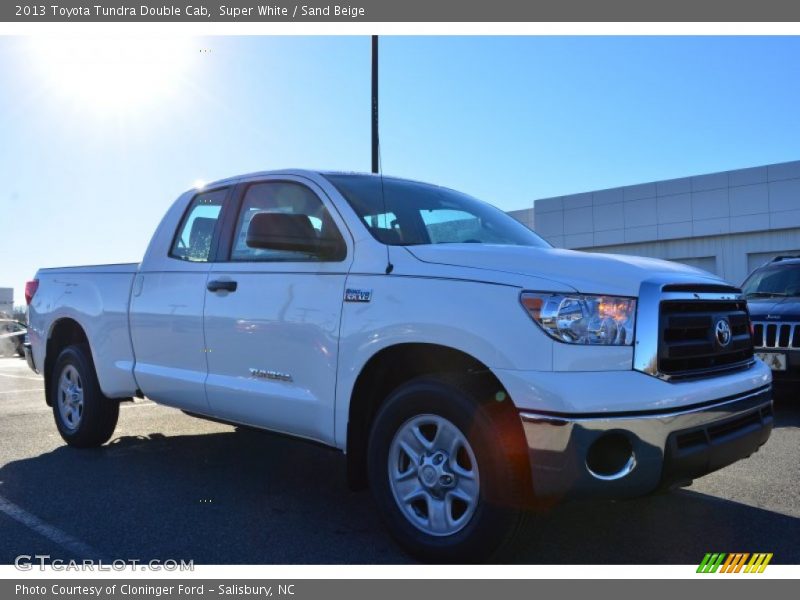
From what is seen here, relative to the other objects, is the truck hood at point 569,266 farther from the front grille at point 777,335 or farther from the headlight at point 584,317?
the front grille at point 777,335

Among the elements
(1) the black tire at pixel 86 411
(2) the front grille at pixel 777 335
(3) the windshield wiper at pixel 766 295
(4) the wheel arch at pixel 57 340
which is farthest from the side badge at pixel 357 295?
(3) the windshield wiper at pixel 766 295

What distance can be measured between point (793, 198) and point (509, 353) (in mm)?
27132

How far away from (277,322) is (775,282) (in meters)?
6.76

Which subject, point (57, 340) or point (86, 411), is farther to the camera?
point (57, 340)

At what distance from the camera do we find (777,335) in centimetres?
717

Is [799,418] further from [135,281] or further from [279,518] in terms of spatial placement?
[135,281]

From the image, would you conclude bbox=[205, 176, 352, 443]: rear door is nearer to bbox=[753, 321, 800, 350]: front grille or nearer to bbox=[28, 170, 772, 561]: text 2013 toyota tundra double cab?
bbox=[28, 170, 772, 561]: text 2013 toyota tundra double cab

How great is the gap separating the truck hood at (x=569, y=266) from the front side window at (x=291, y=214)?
22.6 inches

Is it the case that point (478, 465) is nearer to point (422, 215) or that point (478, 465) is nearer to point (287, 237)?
point (287, 237)

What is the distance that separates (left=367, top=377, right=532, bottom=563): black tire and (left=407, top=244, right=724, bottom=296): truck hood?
541 millimetres

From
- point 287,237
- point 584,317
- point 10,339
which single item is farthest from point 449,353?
point 10,339

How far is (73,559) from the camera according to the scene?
10.7 feet

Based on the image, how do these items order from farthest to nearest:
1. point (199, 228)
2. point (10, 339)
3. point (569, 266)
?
point (10, 339), point (199, 228), point (569, 266)

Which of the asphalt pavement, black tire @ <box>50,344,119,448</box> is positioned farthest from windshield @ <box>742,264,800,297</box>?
black tire @ <box>50,344,119,448</box>
